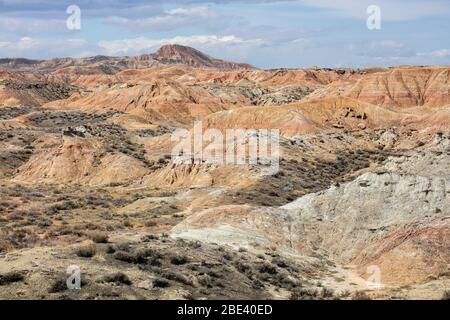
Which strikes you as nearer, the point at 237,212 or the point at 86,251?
the point at 86,251

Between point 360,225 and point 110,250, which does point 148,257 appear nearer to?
point 110,250

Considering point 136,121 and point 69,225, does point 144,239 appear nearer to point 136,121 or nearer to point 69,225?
point 69,225

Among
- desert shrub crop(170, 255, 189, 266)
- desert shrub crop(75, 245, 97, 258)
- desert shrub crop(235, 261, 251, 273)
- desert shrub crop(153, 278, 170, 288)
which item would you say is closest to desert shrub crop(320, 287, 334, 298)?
desert shrub crop(235, 261, 251, 273)

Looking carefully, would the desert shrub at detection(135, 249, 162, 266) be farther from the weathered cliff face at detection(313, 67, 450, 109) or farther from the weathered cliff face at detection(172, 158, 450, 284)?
the weathered cliff face at detection(313, 67, 450, 109)

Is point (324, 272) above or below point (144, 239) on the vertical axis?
below

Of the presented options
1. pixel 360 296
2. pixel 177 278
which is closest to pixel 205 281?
pixel 177 278

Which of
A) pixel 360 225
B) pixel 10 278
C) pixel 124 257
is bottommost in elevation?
pixel 360 225

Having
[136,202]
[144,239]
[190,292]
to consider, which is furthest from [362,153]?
[190,292]
